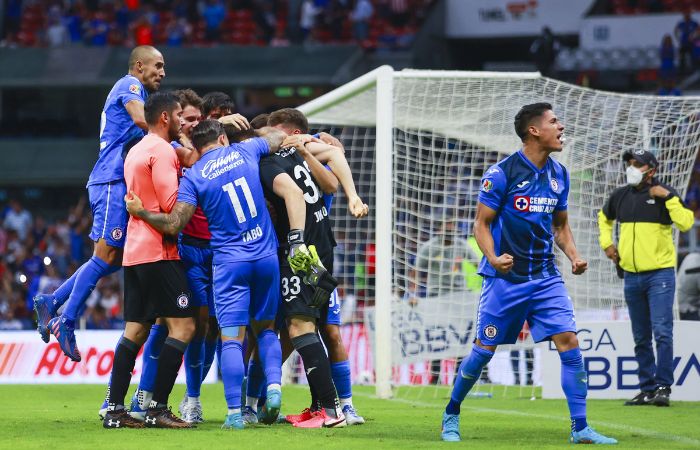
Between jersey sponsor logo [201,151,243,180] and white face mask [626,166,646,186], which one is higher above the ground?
white face mask [626,166,646,186]

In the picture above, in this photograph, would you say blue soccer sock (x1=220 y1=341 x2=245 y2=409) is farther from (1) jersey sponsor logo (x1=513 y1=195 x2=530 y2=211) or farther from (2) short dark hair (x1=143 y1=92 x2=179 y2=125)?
(1) jersey sponsor logo (x1=513 y1=195 x2=530 y2=211)

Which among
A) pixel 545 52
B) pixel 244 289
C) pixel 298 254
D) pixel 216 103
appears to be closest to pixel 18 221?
pixel 545 52

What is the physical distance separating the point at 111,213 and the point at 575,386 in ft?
11.8

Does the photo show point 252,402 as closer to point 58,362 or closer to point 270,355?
point 270,355

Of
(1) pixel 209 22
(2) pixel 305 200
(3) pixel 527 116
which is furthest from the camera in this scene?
(1) pixel 209 22

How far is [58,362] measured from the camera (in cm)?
1495

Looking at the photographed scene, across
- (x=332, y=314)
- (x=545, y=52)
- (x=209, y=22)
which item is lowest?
(x=332, y=314)

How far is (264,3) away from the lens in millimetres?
29203

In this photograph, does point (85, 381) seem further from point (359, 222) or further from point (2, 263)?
point (2, 263)

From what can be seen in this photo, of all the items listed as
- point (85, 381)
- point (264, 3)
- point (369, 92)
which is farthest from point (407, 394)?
point (264, 3)

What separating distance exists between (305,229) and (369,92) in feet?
16.0

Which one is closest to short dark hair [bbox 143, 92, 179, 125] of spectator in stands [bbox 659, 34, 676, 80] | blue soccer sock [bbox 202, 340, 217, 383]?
blue soccer sock [bbox 202, 340, 217, 383]

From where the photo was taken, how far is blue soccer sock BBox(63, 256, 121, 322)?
860 cm

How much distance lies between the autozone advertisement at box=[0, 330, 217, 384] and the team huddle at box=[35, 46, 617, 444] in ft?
20.8
